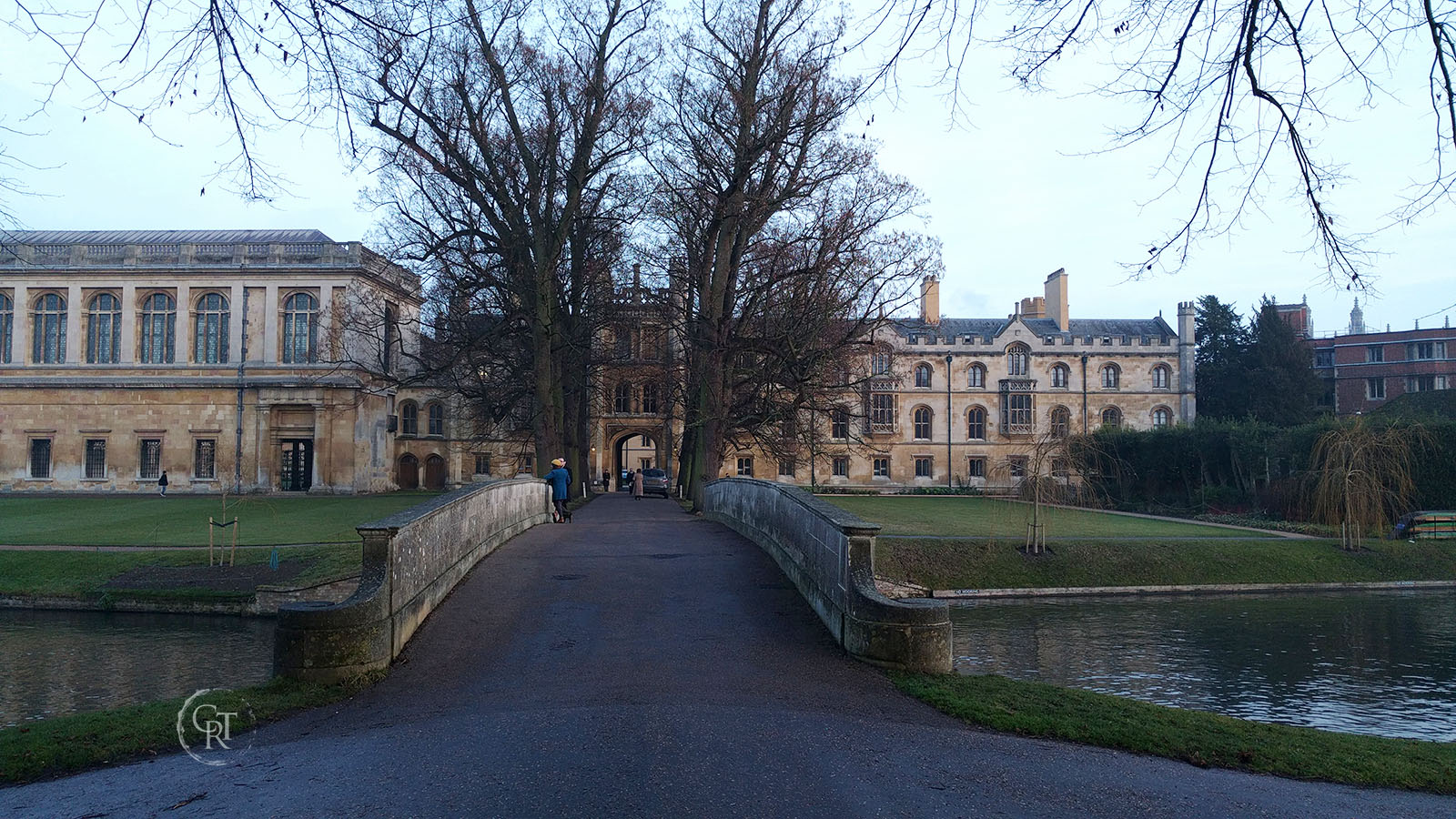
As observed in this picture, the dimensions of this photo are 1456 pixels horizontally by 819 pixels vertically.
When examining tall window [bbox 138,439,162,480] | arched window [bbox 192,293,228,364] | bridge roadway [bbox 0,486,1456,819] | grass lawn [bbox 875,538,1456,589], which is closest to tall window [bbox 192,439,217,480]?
tall window [bbox 138,439,162,480]

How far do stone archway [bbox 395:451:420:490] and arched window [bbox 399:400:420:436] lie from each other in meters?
1.46

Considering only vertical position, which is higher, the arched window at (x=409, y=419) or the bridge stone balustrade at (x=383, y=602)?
the arched window at (x=409, y=419)

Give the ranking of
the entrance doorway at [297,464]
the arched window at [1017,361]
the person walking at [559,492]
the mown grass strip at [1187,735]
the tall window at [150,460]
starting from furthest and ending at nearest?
the arched window at [1017,361] < the entrance doorway at [297,464] < the tall window at [150,460] < the person walking at [559,492] < the mown grass strip at [1187,735]

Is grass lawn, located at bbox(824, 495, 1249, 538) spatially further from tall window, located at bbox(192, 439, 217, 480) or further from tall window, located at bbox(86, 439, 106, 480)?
tall window, located at bbox(86, 439, 106, 480)

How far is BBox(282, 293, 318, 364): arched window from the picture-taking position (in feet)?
164

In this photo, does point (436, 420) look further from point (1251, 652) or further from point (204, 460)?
point (1251, 652)

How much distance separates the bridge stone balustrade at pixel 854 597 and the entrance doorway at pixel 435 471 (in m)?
51.1

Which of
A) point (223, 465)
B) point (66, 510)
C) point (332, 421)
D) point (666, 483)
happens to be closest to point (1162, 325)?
point (666, 483)

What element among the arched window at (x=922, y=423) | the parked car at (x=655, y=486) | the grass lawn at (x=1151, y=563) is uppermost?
the arched window at (x=922, y=423)

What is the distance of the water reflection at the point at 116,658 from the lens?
39.2 feet

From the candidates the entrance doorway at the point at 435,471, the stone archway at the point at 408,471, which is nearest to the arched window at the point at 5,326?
the stone archway at the point at 408,471

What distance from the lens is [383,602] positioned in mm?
Answer: 8797

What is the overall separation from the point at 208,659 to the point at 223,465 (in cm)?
3884

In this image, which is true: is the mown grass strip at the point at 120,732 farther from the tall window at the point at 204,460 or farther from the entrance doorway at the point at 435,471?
the entrance doorway at the point at 435,471
